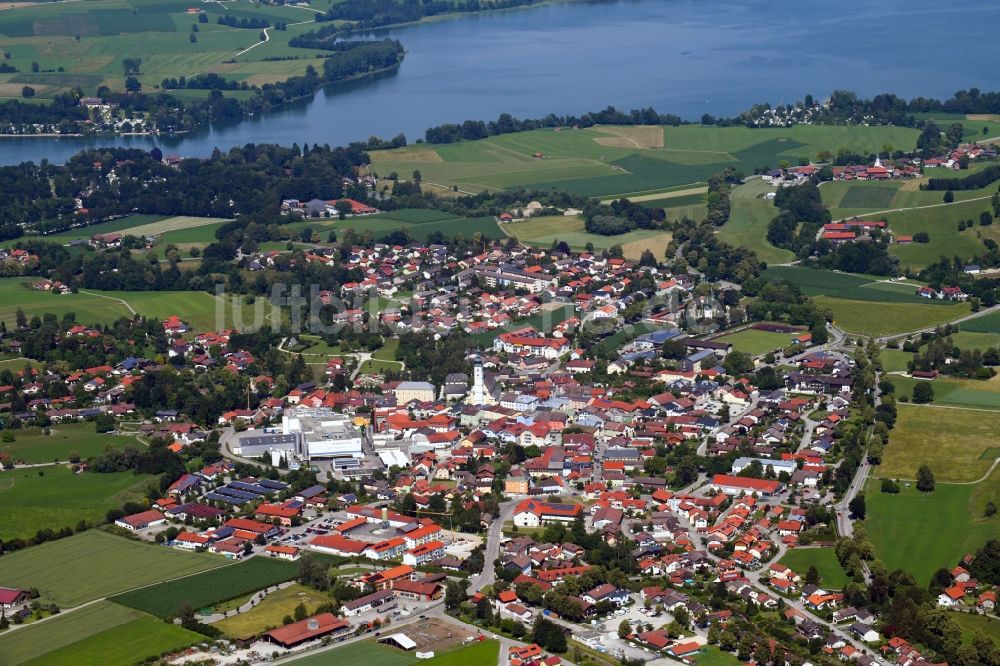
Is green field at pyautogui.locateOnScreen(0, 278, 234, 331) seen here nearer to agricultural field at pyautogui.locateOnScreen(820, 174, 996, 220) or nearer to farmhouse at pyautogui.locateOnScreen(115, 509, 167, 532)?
farmhouse at pyautogui.locateOnScreen(115, 509, 167, 532)

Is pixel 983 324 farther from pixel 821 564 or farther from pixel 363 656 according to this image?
pixel 363 656

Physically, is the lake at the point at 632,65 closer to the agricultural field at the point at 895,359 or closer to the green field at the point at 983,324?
the green field at the point at 983,324

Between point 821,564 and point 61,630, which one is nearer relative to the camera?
point 61,630

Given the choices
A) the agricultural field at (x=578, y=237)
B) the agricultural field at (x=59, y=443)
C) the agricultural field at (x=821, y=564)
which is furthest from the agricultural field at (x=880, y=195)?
the agricultural field at (x=59, y=443)

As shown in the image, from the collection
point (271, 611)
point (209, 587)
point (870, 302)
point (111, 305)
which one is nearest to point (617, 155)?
point (870, 302)

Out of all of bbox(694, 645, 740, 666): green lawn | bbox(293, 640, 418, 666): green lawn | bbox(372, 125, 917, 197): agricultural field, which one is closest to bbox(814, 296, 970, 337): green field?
bbox(372, 125, 917, 197): agricultural field

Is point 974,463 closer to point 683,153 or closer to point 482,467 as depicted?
point 482,467
